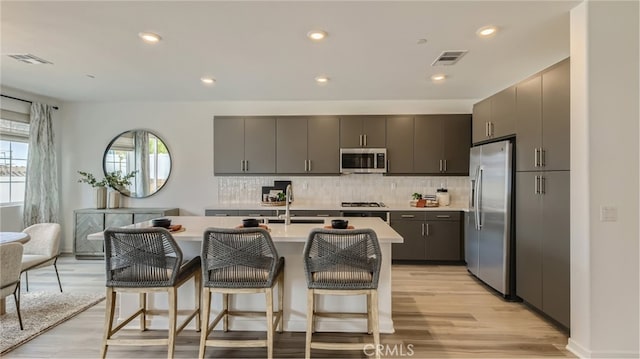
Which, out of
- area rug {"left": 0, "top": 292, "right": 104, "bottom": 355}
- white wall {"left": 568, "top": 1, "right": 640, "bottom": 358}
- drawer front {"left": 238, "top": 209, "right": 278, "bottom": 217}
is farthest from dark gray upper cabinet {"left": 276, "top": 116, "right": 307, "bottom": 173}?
white wall {"left": 568, "top": 1, "right": 640, "bottom": 358}

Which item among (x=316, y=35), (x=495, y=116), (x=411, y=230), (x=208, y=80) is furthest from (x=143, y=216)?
(x=495, y=116)

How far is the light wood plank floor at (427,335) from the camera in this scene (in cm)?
237

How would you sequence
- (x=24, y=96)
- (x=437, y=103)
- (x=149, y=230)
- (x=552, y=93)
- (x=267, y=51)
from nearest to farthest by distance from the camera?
(x=149, y=230)
(x=552, y=93)
(x=267, y=51)
(x=24, y=96)
(x=437, y=103)

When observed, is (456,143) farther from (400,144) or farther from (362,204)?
(362,204)

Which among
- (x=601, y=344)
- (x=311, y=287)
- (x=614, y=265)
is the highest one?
(x=614, y=265)

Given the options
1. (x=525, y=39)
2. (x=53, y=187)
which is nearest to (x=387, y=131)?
(x=525, y=39)

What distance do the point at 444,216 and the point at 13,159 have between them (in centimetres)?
629

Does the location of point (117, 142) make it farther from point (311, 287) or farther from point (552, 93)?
point (552, 93)

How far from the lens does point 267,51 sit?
→ 10.1 feet

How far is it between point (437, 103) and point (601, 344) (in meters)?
3.76

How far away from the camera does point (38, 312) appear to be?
9.92 feet

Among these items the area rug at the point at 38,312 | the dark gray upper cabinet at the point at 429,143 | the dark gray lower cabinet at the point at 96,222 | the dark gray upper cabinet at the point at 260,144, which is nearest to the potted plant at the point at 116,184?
the dark gray lower cabinet at the point at 96,222

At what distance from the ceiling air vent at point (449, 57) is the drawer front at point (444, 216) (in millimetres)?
2164

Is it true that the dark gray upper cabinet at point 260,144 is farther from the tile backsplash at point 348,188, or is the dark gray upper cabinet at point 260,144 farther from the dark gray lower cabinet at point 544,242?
the dark gray lower cabinet at point 544,242
